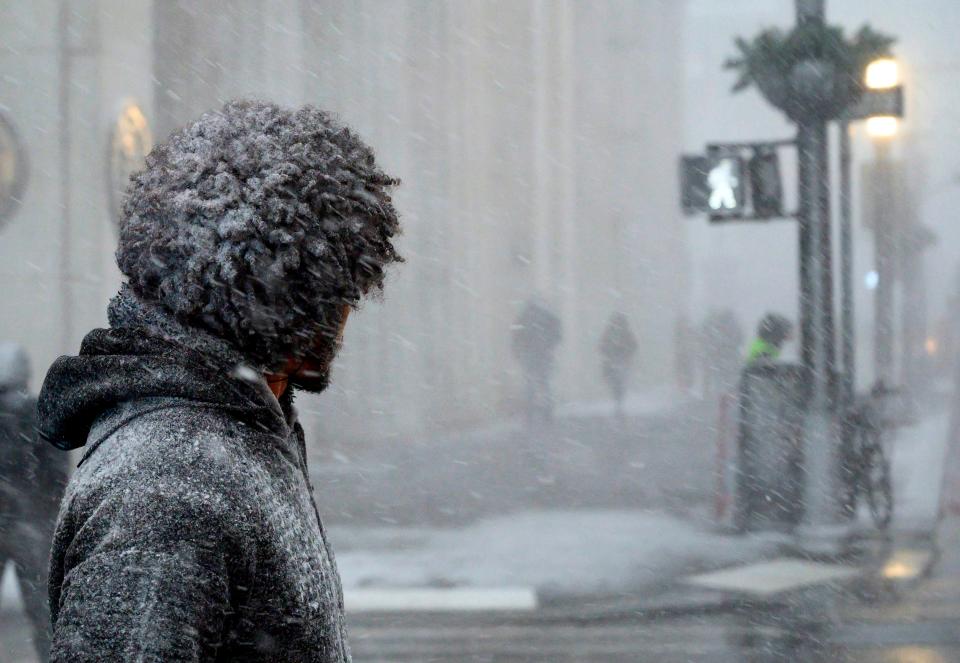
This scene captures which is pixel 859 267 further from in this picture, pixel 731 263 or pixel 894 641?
pixel 894 641

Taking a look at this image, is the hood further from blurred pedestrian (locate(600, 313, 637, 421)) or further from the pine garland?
blurred pedestrian (locate(600, 313, 637, 421))

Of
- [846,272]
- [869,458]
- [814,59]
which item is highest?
[814,59]

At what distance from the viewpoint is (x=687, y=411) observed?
26.4ft

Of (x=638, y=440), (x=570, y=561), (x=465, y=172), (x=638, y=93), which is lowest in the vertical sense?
(x=570, y=561)

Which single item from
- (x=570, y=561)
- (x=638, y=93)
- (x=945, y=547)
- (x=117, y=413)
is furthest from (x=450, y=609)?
(x=117, y=413)

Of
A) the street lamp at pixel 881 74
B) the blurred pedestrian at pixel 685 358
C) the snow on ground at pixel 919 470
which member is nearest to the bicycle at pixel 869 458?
the snow on ground at pixel 919 470

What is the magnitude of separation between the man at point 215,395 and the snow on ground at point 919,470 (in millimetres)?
6763

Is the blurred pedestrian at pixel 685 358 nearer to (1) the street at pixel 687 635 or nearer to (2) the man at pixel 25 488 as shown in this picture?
(1) the street at pixel 687 635

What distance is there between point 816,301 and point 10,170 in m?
5.09

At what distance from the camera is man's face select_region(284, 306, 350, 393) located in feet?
4.30

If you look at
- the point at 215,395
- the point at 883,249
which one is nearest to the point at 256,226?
the point at 215,395

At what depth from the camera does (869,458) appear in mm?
7262

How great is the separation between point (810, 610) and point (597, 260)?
3.33 m

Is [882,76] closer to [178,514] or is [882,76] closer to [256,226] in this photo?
[256,226]
